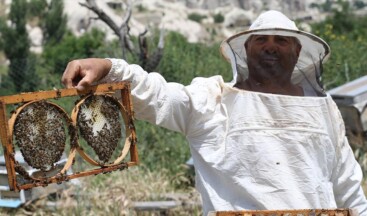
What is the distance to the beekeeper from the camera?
1.92 metres

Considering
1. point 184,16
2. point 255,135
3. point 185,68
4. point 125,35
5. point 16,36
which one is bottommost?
point 184,16

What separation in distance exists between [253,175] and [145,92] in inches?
16.1

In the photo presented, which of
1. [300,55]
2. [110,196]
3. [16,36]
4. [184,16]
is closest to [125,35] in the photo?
[110,196]

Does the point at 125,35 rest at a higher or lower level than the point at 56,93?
lower

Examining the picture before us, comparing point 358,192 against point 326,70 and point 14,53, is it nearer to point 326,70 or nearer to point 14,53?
point 326,70

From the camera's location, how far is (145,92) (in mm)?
1825

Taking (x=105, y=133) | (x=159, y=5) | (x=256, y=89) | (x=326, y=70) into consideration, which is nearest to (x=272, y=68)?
(x=256, y=89)

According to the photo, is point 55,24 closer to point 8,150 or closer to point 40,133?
point 40,133

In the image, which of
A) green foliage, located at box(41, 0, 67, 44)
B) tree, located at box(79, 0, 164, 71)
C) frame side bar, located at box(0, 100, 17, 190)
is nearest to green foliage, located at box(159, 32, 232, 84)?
tree, located at box(79, 0, 164, 71)

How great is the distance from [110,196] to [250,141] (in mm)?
2262

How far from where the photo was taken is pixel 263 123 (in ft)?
6.50

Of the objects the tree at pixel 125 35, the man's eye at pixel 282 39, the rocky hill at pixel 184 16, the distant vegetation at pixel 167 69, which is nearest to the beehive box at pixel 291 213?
the man's eye at pixel 282 39

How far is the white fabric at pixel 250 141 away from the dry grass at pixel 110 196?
1.90 meters

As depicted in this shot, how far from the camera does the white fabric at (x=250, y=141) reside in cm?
192
